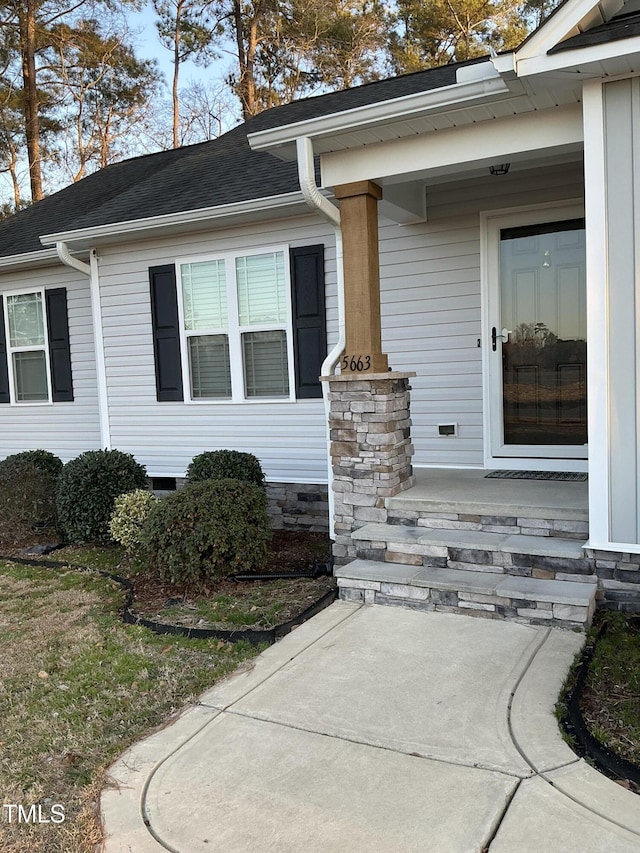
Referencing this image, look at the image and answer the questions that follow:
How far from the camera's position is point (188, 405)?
22.6ft

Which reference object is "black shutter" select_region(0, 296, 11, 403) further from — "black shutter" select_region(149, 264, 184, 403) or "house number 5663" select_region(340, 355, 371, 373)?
"house number 5663" select_region(340, 355, 371, 373)

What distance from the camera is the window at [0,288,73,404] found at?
25.5ft

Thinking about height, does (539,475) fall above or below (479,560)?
above

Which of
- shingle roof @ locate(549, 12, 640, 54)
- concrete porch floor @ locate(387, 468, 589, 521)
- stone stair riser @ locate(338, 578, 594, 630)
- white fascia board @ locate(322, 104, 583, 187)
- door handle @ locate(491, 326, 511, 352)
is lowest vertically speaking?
stone stair riser @ locate(338, 578, 594, 630)

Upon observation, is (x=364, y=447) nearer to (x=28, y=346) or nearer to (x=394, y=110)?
(x=394, y=110)

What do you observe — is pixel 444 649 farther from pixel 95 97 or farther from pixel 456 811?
pixel 95 97

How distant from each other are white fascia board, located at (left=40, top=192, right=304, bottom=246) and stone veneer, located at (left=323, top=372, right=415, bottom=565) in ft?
6.60

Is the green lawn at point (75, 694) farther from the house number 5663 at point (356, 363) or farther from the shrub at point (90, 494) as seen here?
the house number 5663 at point (356, 363)

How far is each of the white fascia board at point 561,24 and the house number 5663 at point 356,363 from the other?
183cm

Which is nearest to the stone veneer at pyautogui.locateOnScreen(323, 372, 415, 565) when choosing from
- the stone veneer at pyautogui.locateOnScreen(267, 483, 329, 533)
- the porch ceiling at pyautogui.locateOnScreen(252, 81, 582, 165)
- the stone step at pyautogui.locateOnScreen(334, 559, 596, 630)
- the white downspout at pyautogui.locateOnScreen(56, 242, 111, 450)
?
the stone step at pyautogui.locateOnScreen(334, 559, 596, 630)

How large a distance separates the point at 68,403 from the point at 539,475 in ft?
17.3

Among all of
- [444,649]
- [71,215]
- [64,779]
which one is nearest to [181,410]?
[71,215]

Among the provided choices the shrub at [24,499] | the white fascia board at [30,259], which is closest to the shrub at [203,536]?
the shrub at [24,499]

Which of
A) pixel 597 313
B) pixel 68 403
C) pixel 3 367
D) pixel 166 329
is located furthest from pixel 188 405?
pixel 597 313
